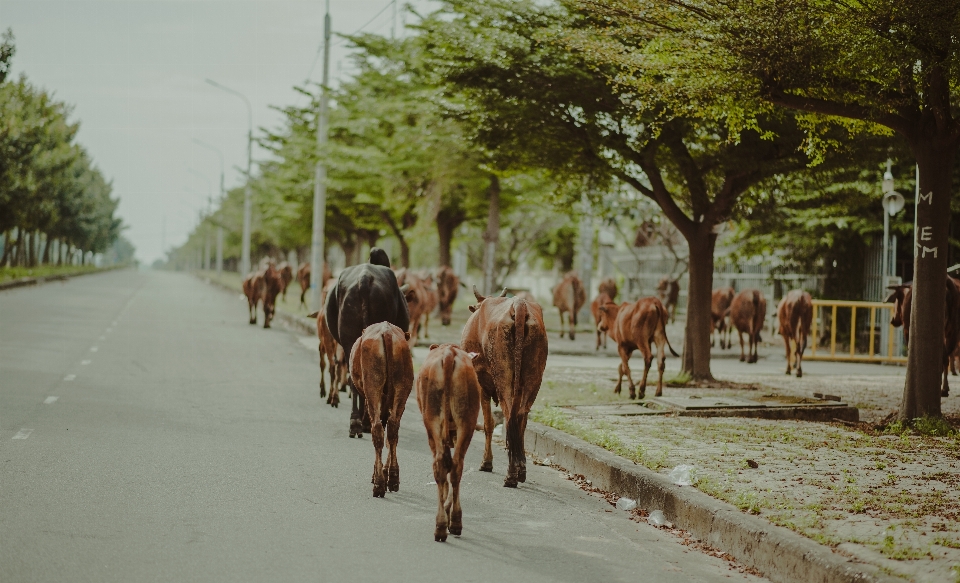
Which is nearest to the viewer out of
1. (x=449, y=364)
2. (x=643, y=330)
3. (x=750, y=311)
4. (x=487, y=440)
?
(x=449, y=364)

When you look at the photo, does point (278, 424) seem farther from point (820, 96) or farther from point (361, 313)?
point (820, 96)

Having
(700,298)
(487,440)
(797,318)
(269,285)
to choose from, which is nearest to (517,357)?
(487,440)

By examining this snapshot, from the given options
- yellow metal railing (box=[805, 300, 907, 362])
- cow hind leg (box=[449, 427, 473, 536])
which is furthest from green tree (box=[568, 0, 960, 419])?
yellow metal railing (box=[805, 300, 907, 362])

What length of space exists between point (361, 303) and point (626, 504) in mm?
3828

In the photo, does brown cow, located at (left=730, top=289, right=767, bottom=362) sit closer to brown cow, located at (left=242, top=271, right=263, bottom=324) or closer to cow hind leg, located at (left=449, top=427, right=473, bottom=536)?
brown cow, located at (left=242, top=271, right=263, bottom=324)

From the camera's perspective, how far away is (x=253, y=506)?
7.28 metres

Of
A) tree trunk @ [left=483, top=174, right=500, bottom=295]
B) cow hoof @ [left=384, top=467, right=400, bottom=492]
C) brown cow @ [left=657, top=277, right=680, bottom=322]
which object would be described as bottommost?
cow hoof @ [left=384, top=467, right=400, bottom=492]

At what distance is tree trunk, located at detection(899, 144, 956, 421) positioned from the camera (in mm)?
11055

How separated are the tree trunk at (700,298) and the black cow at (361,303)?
20.2ft

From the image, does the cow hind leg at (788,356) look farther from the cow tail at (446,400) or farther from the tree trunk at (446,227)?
the tree trunk at (446,227)

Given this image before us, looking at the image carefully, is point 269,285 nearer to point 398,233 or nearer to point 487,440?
point 398,233

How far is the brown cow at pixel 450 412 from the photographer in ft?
21.3

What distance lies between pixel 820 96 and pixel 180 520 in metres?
7.94

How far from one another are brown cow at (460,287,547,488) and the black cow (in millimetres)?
2379
